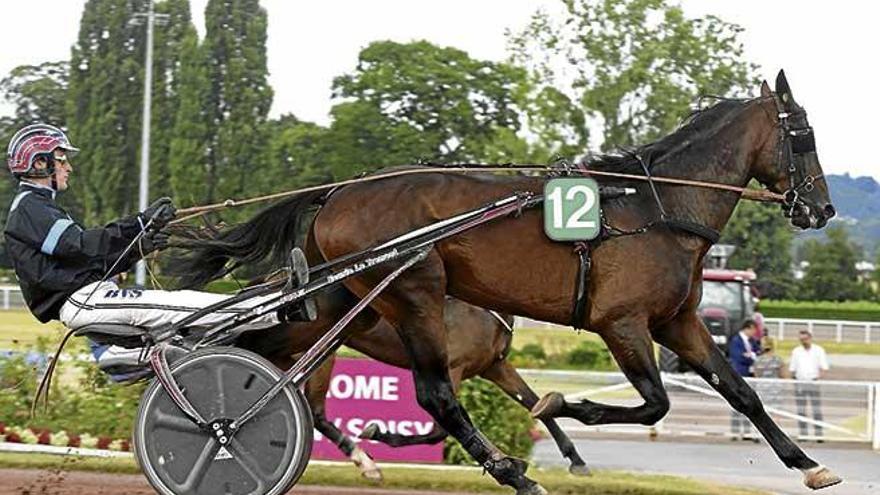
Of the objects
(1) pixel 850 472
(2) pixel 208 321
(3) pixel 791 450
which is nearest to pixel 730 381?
(3) pixel 791 450

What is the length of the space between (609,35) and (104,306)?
71.2ft

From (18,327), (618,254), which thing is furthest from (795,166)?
(18,327)

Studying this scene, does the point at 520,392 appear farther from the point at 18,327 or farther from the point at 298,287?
the point at 18,327

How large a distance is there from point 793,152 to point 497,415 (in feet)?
13.3

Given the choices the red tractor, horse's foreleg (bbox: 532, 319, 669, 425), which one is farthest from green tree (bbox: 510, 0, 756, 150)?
horse's foreleg (bbox: 532, 319, 669, 425)

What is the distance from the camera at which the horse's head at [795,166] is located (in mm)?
5922

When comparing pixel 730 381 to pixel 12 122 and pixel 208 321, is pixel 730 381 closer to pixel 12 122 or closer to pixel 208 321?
pixel 208 321

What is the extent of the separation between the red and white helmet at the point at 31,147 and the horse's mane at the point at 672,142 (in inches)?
94.1

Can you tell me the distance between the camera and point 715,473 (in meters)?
9.90

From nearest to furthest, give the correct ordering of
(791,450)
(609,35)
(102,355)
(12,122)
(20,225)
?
1. (20,225)
2. (102,355)
3. (791,450)
4. (609,35)
5. (12,122)

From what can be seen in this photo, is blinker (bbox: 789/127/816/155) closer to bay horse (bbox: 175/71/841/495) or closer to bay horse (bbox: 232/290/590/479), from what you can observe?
bay horse (bbox: 175/71/841/495)

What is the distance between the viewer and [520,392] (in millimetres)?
8141

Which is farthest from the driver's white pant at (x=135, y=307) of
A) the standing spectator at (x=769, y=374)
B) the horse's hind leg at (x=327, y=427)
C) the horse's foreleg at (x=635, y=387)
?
the standing spectator at (x=769, y=374)

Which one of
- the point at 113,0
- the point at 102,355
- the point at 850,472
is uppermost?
the point at 113,0
